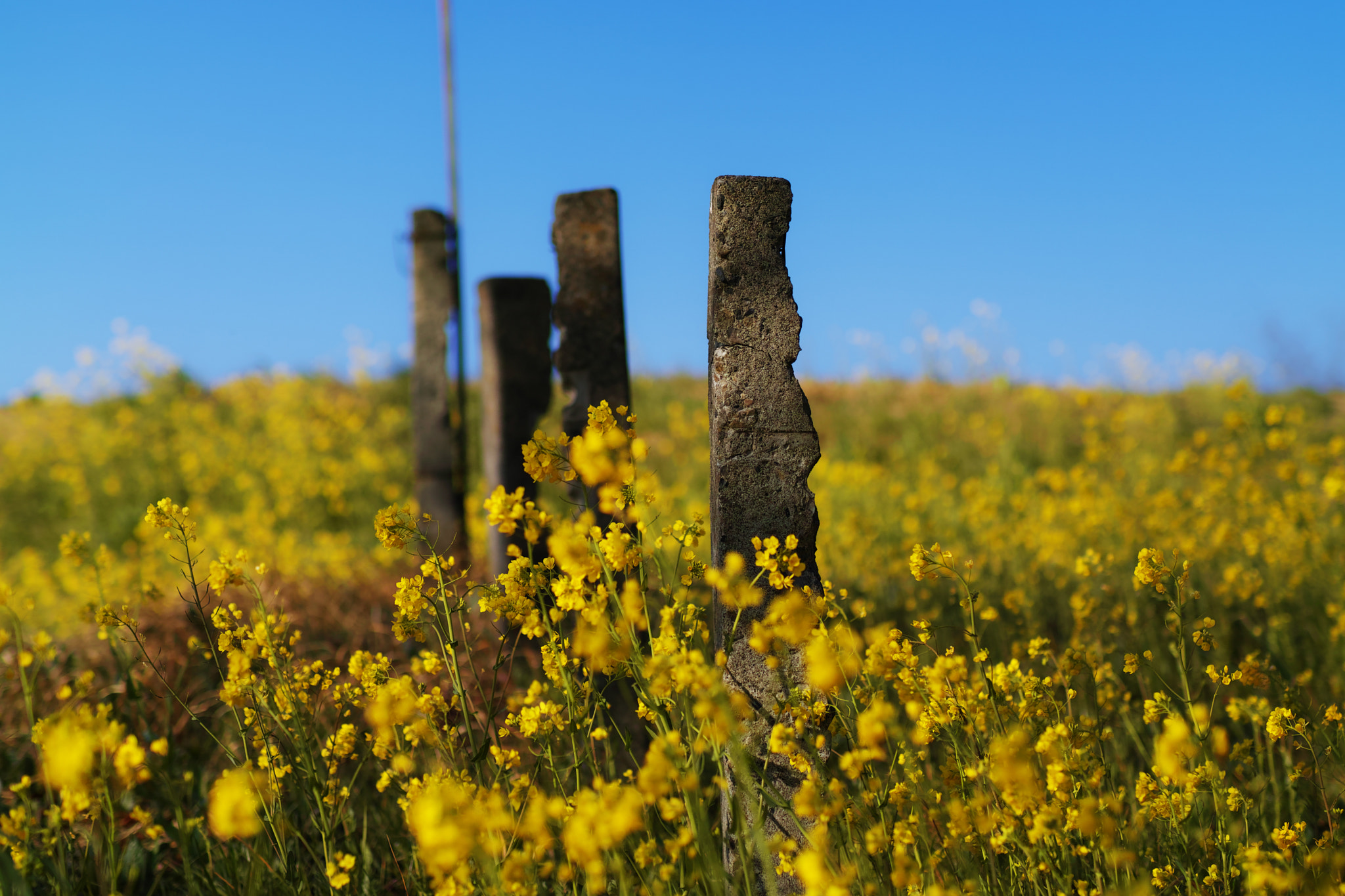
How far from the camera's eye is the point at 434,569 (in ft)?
6.21

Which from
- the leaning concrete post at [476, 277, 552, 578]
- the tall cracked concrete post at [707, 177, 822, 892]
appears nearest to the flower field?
the tall cracked concrete post at [707, 177, 822, 892]

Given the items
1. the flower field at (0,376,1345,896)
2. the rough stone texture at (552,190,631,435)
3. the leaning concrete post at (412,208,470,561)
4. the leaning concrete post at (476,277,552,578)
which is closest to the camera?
the flower field at (0,376,1345,896)

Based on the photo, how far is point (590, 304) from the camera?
→ 3.77m

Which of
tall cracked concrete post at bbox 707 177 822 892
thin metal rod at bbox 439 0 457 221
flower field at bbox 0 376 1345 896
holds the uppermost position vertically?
thin metal rod at bbox 439 0 457 221

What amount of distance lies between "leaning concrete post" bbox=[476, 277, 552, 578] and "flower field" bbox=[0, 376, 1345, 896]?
0.85m

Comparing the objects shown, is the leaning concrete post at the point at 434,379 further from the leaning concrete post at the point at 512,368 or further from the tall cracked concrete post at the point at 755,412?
the tall cracked concrete post at the point at 755,412

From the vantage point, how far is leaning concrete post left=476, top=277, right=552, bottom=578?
4.69 m

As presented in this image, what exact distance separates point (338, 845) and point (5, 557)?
32.6 feet

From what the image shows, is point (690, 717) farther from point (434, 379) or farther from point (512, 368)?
point (434, 379)

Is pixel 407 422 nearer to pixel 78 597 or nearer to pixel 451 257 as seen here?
pixel 78 597

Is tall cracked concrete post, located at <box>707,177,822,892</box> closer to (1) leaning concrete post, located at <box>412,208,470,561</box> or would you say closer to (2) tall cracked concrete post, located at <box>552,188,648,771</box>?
(2) tall cracked concrete post, located at <box>552,188,648,771</box>

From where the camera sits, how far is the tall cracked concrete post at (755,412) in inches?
89.5

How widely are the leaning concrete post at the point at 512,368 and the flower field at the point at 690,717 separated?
0.85 meters

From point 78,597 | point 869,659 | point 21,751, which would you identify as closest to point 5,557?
point 78,597
